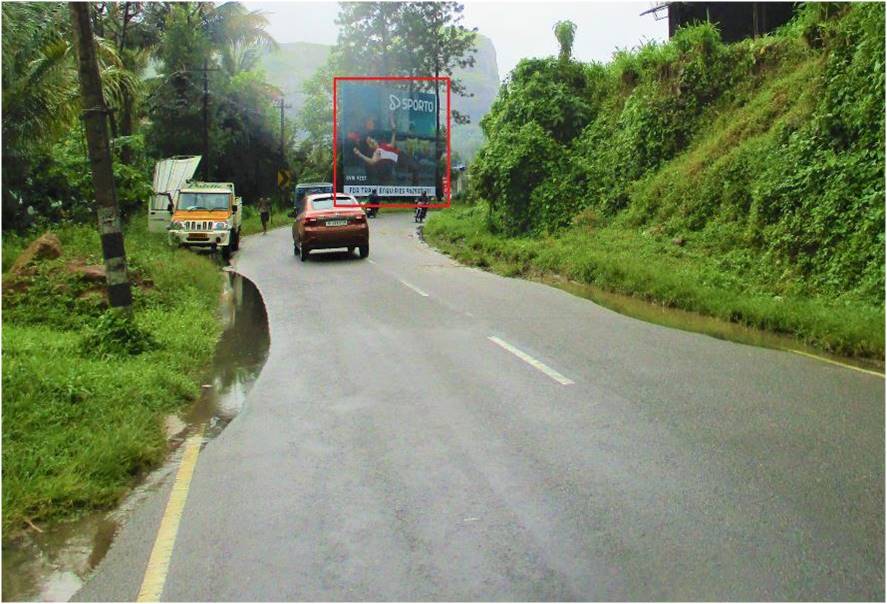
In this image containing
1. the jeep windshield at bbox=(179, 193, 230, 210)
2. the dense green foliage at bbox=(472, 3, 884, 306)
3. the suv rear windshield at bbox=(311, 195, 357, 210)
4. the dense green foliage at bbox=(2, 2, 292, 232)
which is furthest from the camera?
the jeep windshield at bbox=(179, 193, 230, 210)

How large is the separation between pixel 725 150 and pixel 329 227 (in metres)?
10.00

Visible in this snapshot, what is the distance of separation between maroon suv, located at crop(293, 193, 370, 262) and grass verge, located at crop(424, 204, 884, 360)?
2.88 m

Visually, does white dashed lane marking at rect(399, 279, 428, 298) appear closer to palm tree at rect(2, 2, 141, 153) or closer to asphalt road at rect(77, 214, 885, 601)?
asphalt road at rect(77, 214, 885, 601)

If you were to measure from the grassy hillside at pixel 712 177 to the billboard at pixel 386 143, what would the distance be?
7.57ft

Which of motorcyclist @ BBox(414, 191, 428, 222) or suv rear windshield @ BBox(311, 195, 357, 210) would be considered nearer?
suv rear windshield @ BBox(311, 195, 357, 210)

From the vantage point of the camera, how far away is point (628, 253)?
19.4 metres

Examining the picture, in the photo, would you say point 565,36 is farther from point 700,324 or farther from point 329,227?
point 700,324

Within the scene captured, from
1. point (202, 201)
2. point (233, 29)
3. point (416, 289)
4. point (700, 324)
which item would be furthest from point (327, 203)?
point (233, 29)

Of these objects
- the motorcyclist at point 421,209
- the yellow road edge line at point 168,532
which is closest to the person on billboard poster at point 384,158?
the motorcyclist at point 421,209

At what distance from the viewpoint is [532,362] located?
9930 millimetres

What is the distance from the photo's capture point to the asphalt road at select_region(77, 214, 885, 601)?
4.55m

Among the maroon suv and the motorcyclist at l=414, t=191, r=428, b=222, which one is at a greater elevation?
the motorcyclist at l=414, t=191, r=428, b=222

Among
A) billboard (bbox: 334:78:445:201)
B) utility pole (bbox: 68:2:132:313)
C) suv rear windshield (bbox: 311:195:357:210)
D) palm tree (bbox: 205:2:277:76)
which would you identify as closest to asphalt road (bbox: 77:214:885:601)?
utility pole (bbox: 68:2:132:313)

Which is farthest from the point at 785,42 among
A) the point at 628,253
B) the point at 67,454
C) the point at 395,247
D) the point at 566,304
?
the point at 67,454
